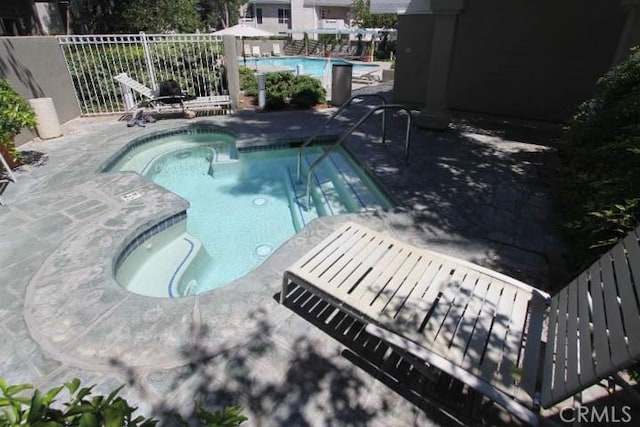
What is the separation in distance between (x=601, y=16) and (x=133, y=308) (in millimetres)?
10310

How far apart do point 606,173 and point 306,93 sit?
8393mm

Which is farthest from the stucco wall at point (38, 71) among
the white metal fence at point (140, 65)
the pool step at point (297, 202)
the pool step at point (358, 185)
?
the pool step at point (358, 185)

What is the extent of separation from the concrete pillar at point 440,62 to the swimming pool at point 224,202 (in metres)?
2.36

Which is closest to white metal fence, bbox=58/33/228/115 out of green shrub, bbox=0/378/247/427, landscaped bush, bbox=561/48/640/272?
landscaped bush, bbox=561/48/640/272

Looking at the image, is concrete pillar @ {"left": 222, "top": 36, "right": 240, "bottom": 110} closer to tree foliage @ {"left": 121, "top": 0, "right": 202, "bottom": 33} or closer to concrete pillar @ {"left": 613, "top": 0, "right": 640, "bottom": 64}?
concrete pillar @ {"left": 613, "top": 0, "right": 640, "bottom": 64}

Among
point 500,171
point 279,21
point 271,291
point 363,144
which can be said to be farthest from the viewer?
point 279,21

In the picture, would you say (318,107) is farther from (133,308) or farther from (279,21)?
(279,21)

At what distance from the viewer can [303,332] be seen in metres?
2.70

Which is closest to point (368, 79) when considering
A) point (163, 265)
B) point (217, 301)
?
point (163, 265)

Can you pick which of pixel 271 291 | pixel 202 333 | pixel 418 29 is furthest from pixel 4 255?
pixel 418 29

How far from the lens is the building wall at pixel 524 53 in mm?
7594

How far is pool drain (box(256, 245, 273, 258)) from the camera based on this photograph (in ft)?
15.6

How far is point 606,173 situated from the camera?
3307 mm

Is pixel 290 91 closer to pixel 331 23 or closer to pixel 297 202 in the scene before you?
pixel 297 202
